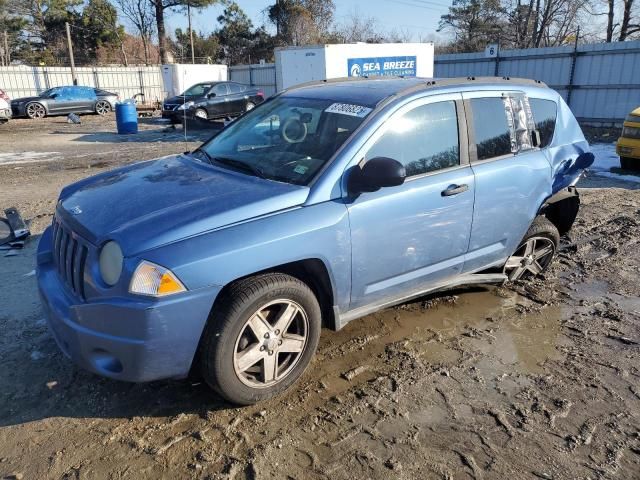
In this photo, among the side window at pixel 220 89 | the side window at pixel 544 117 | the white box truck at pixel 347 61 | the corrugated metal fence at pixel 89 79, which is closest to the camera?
the side window at pixel 544 117

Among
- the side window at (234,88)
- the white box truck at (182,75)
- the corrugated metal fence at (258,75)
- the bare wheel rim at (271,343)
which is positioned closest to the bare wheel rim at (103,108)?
the white box truck at (182,75)

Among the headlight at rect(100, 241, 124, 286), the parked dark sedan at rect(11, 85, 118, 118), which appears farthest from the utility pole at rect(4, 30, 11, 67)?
the headlight at rect(100, 241, 124, 286)

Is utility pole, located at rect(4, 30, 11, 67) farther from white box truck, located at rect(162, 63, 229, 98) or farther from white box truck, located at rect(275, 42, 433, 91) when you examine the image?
white box truck, located at rect(275, 42, 433, 91)

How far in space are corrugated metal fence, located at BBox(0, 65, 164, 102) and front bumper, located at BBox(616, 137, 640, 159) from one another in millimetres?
28377

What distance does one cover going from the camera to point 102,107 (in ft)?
83.0

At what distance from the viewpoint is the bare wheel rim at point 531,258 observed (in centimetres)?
464

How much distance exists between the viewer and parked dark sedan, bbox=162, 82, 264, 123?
20.1 meters

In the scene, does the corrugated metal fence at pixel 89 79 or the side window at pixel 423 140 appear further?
the corrugated metal fence at pixel 89 79

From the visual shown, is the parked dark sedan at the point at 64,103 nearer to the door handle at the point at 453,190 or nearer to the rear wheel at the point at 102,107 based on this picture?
the rear wheel at the point at 102,107

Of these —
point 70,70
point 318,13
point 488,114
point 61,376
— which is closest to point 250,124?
point 488,114

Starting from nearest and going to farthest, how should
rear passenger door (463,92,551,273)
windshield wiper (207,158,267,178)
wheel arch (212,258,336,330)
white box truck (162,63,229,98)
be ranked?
wheel arch (212,258,336,330) < windshield wiper (207,158,267,178) < rear passenger door (463,92,551,273) < white box truck (162,63,229,98)

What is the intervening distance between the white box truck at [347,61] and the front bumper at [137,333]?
1252 centimetres

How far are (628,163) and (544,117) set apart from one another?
7.04m

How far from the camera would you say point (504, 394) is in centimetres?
329
